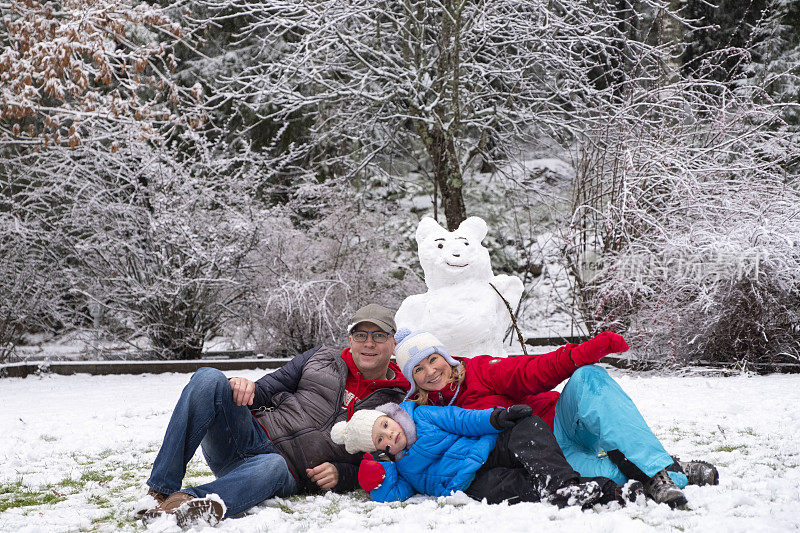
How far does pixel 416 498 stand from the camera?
289cm

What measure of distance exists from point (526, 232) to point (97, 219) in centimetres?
785

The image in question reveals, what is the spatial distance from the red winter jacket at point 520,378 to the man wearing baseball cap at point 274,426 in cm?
31

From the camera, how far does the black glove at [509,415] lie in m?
2.61

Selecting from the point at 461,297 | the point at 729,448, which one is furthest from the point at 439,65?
the point at 729,448

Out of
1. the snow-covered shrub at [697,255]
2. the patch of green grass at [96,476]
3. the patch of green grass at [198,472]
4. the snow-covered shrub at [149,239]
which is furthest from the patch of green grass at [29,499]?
the snow-covered shrub at [697,255]

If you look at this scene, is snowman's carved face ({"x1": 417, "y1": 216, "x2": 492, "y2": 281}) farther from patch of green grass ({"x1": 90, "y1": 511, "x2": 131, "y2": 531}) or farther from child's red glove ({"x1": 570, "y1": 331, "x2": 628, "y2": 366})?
patch of green grass ({"x1": 90, "y1": 511, "x2": 131, "y2": 531})

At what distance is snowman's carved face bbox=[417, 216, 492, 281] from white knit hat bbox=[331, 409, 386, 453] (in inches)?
77.0

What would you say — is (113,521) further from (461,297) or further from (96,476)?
(461,297)

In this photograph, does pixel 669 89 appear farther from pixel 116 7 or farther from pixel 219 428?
pixel 219 428

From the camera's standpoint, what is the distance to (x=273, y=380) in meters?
3.13

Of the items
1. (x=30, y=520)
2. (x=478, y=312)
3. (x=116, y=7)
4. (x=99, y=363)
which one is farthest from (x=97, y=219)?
(x=30, y=520)

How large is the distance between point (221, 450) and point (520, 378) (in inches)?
49.1

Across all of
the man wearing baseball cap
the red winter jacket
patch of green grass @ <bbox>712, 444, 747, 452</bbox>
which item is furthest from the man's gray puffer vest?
patch of green grass @ <bbox>712, 444, 747, 452</bbox>

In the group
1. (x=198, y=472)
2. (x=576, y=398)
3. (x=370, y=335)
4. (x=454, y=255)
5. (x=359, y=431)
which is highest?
(x=454, y=255)
